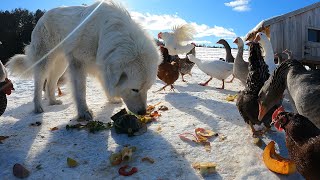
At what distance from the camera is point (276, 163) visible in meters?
3.47

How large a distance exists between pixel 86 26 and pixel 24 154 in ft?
7.61

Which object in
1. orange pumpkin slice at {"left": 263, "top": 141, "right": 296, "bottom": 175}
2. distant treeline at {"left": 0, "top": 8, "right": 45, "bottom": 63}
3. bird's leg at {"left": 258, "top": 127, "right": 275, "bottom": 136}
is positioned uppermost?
distant treeline at {"left": 0, "top": 8, "right": 45, "bottom": 63}

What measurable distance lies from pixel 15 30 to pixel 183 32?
17.1 meters

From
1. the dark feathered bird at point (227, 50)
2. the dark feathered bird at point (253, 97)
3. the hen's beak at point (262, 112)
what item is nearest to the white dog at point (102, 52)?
the dark feathered bird at point (253, 97)

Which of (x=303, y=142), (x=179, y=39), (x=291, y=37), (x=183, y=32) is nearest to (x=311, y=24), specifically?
(x=291, y=37)

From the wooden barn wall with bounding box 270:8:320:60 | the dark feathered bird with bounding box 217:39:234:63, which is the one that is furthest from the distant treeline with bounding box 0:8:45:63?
the wooden barn wall with bounding box 270:8:320:60

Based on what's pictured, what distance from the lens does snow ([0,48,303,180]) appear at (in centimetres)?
362

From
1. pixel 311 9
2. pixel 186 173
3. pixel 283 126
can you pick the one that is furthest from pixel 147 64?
pixel 311 9

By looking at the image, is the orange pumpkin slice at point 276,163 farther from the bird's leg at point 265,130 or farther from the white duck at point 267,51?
the white duck at point 267,51

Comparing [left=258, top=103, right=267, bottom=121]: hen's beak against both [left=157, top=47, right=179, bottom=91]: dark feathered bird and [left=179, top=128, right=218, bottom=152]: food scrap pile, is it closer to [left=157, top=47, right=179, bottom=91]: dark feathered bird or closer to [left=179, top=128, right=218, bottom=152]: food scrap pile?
[left=179, top=128, right=218, bottom=152]: food scrap pile

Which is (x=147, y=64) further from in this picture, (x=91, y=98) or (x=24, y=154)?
(x=91, y=98)

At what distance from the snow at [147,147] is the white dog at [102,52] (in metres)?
0.60

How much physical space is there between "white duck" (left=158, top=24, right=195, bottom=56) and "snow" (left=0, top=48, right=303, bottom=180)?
8992 mm

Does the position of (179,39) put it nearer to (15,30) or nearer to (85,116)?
(85,116)
